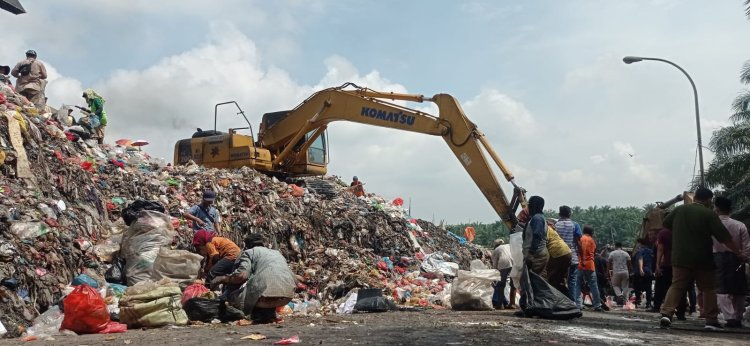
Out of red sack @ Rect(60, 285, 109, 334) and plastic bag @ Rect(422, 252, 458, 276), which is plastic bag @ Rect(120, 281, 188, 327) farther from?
plastic bag @ Rect(422, 252, 458, 276)

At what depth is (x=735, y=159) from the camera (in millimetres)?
21172

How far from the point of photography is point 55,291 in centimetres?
741

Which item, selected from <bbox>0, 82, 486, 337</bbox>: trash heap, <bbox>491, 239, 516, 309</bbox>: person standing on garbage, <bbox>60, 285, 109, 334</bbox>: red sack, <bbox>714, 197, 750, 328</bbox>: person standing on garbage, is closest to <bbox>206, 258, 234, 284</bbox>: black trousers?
<bbox>60, 285, 109, 334</bbox>: red sack

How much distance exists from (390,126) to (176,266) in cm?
777

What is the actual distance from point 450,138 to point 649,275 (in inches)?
191

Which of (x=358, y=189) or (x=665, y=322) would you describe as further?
(x=358, y=189)

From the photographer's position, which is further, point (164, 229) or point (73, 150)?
point (73, 150)

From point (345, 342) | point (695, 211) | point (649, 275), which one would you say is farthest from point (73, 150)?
Result: point (649, 275)

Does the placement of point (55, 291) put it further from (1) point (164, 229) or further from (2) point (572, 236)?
(2) point (572, 236)

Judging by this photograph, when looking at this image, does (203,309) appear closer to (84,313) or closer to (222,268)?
(222,268)

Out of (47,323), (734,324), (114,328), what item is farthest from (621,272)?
(47,323)

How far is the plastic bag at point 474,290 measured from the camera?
966cm

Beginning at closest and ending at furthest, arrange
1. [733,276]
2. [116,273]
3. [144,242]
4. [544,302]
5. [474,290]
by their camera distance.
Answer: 1. [733,276]
2. [544,302]
3. [116,273]
4. [144,242]
5. [474,290]

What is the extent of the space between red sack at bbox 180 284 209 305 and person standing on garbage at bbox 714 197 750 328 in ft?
19.1
